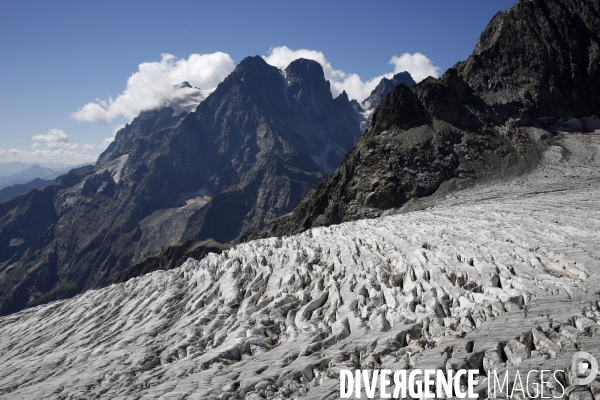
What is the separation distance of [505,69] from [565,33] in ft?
67.9

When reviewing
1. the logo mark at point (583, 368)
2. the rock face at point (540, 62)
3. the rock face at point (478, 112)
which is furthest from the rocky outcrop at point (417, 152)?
the logo mark at point (583, 368)

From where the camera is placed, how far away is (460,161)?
7369cm

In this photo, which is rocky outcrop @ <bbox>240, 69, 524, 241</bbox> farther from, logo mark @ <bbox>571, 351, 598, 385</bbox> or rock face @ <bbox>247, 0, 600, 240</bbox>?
logo mark @ <bbox>571, 351, 598, 385</bbox>

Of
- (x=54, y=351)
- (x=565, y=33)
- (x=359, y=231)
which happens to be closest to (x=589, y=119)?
(x=565, y=33)

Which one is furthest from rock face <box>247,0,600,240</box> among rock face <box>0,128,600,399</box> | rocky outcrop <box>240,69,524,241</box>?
rock face <box>0,128,600,399</box>

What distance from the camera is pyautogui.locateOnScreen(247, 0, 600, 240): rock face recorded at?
74413mm

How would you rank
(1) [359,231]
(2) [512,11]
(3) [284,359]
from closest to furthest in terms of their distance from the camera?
(3) [284,359] < (1) [359,231] < (2) [512,11]

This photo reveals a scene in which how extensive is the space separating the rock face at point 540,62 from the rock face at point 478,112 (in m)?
0.23

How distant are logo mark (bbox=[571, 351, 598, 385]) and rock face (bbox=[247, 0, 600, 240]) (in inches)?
2321

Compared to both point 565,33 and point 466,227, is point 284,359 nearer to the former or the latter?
point 466,227

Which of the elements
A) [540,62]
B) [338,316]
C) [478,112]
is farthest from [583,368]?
[540,62]

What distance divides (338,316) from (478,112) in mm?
76559

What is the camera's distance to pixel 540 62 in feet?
319

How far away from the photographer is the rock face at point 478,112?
244 ft
